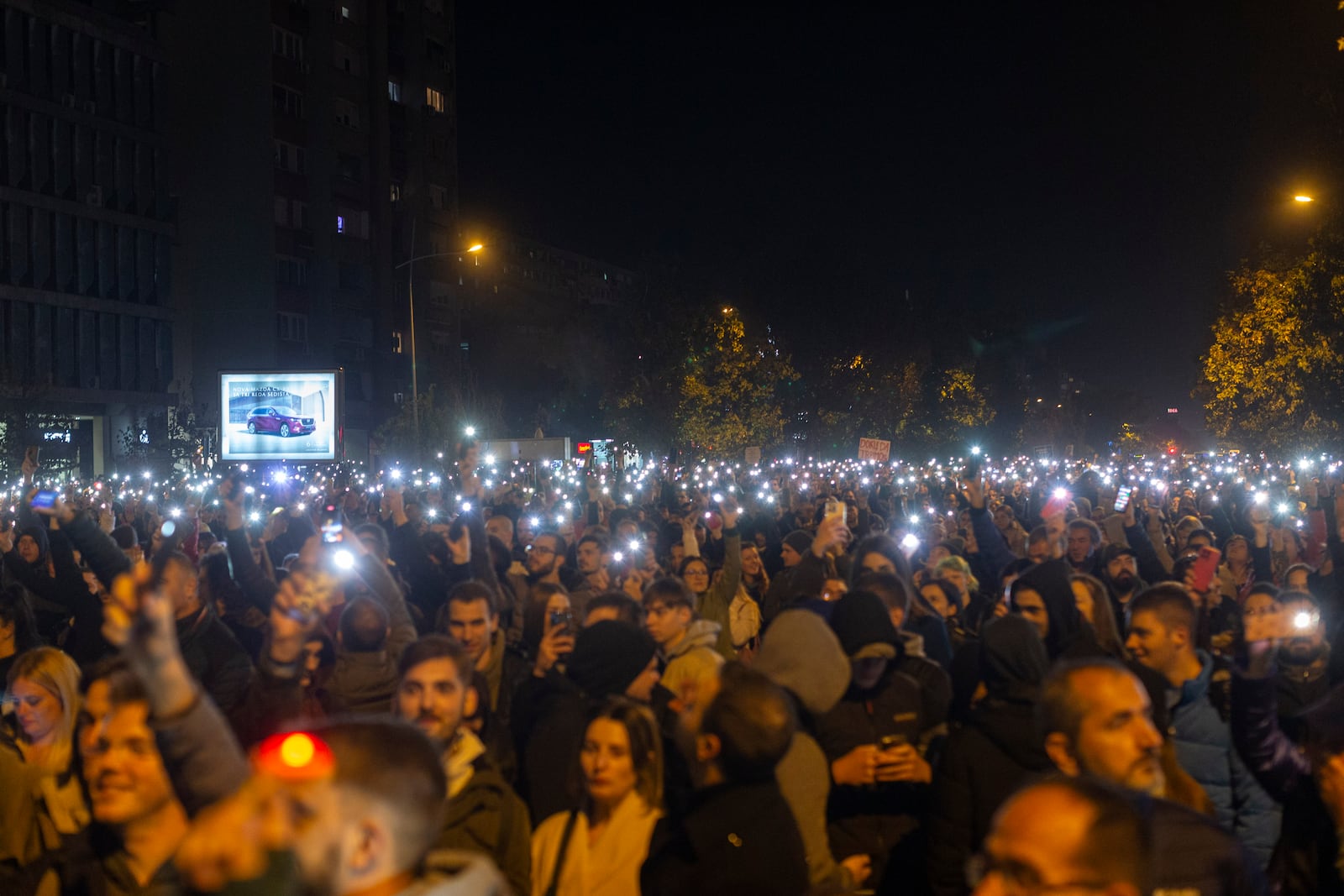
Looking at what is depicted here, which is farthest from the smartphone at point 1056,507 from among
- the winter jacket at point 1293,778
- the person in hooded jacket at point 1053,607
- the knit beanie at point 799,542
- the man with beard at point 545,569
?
the winter jacket at point 1293,778

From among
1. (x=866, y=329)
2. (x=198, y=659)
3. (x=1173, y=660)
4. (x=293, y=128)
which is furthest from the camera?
(x=866, y=329)

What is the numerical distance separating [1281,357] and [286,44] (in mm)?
40584

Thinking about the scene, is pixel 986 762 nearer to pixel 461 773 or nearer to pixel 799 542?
pixel 461 773

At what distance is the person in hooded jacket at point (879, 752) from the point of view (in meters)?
4.64

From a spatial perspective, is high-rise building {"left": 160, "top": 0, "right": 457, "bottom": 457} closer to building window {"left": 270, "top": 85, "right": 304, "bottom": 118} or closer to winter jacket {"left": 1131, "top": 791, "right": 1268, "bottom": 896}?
building window {"left": 270, "top": 85, "right": 304, "bottom": 118}

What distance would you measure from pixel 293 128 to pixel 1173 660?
175 feet

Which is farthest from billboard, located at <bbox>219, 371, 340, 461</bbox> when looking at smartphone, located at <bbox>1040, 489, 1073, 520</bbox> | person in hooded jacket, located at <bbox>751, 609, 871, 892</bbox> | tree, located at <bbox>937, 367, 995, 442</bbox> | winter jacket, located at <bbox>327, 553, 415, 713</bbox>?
tree, located at <bbox>937, 367, 995, 442</bbox>

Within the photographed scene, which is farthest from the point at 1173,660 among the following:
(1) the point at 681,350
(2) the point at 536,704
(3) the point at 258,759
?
(1) the point at 681,350

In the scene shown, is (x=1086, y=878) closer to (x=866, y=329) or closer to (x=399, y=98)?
(x=866, y=329)

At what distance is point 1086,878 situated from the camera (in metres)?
2.39

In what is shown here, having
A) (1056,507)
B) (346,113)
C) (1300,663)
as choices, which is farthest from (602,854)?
(346,113)

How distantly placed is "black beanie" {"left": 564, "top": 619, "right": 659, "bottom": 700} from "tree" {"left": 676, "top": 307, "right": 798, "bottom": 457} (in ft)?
139

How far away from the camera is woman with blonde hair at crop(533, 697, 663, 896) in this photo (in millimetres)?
3732

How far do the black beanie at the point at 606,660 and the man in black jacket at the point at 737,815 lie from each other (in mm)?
1243
